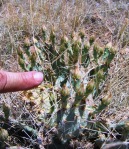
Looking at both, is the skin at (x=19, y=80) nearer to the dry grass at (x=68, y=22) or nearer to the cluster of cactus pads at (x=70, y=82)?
the cluster of cactus pads at (x=70, y=82)

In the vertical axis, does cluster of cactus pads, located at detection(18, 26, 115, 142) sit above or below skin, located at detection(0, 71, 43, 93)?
below

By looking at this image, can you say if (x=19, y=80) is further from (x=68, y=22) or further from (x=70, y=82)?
(x=68, y=22)

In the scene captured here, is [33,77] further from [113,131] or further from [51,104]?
[113,131]

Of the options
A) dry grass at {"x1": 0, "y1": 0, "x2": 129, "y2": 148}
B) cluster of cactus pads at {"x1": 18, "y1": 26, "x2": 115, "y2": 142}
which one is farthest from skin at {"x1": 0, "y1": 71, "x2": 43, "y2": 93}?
dry grass at {"x1": 0, "y1": 0, "x2": 129, "y2": 148}

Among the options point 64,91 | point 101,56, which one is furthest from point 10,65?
point 64,91

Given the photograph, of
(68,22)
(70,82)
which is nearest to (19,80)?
(70,82)

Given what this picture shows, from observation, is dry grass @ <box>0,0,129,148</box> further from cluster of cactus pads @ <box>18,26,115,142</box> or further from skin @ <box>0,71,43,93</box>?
skin @ <box>0,71,43,93</box>

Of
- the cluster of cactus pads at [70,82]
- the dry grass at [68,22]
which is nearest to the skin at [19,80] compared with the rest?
the cluster of cactus pads at [70,82]
